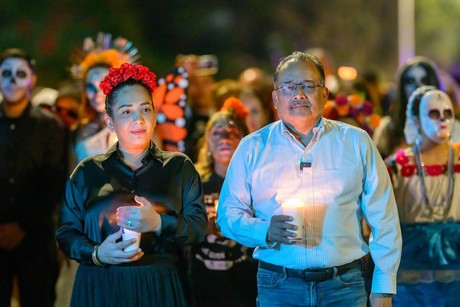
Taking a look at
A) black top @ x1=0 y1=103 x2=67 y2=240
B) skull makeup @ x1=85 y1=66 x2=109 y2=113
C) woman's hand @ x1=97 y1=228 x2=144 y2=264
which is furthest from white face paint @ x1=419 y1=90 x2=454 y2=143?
black top @ x1=0 y1=103 x2=67 y2=240

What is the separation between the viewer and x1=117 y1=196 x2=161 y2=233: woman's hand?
575 centimetres

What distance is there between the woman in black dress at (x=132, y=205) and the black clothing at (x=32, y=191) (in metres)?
2.66

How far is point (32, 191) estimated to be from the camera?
8.95 meters

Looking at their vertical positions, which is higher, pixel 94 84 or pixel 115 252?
pixel 94 84

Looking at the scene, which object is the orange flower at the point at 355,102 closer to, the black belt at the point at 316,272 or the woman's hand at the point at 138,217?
the black belt at the point at 316,272

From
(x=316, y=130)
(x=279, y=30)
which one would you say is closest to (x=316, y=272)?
(x=316, y=130)

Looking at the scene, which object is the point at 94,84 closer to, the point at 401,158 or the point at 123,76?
the point at 401,158

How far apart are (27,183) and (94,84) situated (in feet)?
3.60

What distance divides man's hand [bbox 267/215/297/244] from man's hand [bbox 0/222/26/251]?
352 centimetres

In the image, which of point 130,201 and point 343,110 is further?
point 343,110

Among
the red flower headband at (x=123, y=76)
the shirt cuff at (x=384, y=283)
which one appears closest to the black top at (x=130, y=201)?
the red flower headband at (x=123, y=76)

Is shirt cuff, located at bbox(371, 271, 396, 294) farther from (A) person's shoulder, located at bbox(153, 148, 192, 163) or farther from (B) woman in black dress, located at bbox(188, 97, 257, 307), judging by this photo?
(B) woman in black dress, located at bbox(188, 97, 257, 307)

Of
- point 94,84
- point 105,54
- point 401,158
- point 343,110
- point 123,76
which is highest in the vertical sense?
point 105,54

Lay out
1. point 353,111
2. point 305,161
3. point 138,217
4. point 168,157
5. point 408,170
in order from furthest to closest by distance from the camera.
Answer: point 353,111 < point 408,170 < point 168,157 < point 305,161 < point 138,217
